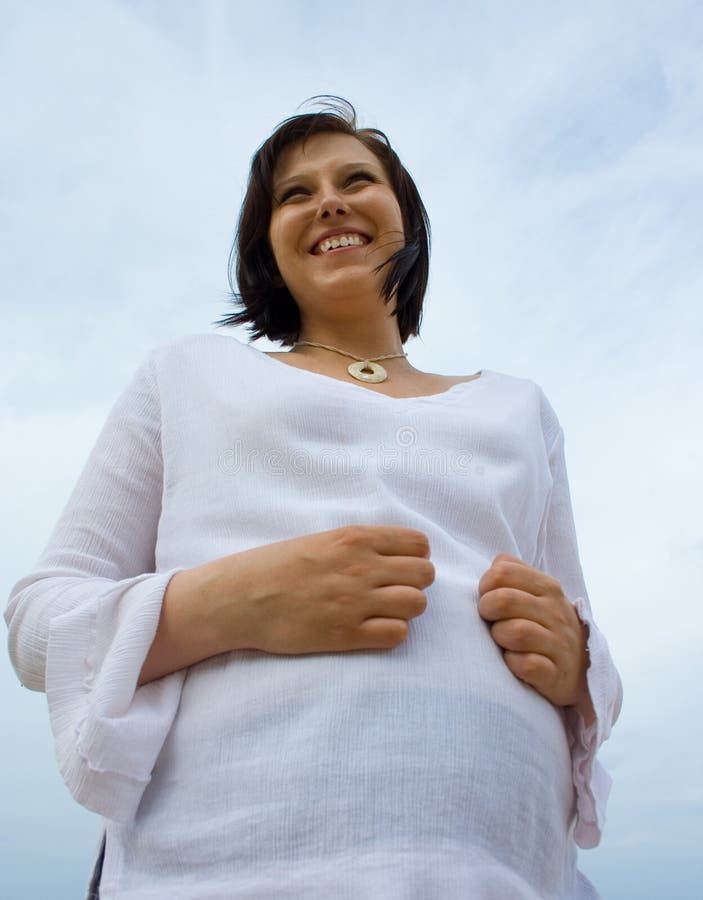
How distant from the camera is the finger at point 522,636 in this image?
132 centimetres

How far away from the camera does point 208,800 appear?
3.90 feet

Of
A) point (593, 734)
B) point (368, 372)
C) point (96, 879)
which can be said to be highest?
point (368, 372)

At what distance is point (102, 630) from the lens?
4.31 feet

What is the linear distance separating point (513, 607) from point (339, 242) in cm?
93

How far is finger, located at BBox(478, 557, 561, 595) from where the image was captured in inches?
53.6

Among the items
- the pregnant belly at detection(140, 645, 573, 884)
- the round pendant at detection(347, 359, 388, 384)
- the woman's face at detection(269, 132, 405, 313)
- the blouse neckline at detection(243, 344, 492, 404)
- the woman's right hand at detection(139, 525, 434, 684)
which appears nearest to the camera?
the pregnant belly at detection(140, 645, 573, 884)

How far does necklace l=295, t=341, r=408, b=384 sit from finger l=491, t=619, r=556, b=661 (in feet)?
2.16

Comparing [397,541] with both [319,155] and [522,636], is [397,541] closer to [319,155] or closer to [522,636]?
[522,636]

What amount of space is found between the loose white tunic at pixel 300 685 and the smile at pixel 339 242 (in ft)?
1.19

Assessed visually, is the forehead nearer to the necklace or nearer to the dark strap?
the necklace

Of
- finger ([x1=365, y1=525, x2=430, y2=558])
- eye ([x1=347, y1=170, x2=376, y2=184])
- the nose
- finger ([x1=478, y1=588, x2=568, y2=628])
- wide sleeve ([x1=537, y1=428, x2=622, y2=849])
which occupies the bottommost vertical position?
wide sleeve ([x1=537, y1=428, x2=622, y2=849])

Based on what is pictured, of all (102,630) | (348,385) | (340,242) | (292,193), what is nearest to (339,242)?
(340,242)

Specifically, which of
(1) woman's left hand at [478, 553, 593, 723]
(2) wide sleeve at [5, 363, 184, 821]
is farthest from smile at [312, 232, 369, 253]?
(1) woman's left hand at [478, 553, 593, 723]

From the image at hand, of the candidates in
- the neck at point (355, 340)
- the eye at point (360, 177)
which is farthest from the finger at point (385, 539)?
the eye at point (360, 177)
